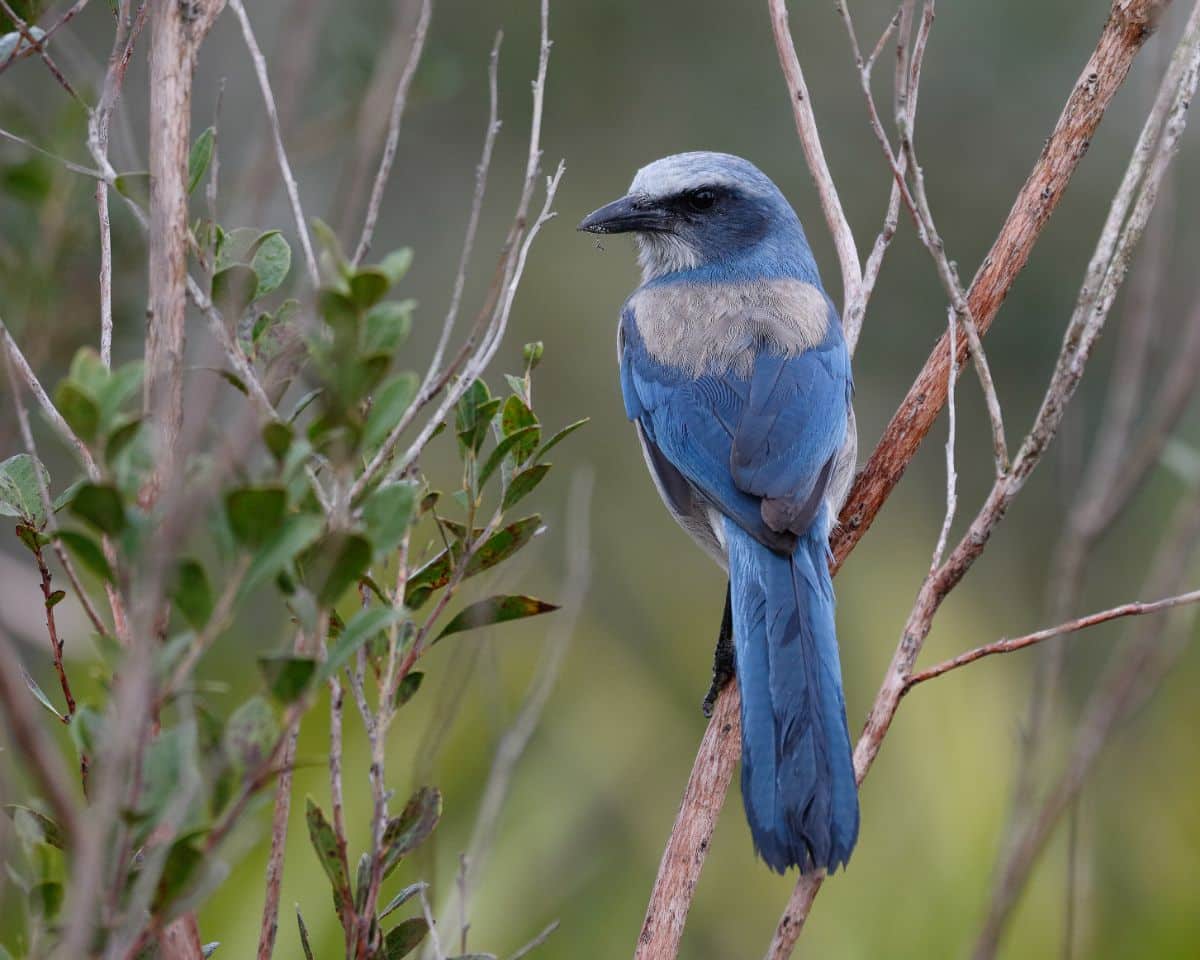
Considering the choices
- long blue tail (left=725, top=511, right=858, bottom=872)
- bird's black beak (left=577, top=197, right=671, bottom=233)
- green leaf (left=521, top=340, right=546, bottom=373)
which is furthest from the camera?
bird's black beak (left=577, top=197, right=671, bottom=233)

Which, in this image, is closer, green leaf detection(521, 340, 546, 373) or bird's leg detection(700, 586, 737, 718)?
green leaf detection(521, 340, 546, 373)

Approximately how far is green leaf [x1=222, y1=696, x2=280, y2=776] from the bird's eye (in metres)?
3.01

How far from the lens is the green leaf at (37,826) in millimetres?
1383

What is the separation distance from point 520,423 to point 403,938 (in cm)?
72

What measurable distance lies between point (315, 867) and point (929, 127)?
234 inches

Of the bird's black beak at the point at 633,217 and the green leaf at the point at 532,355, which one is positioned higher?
the bird's black beak at the point at 633,217

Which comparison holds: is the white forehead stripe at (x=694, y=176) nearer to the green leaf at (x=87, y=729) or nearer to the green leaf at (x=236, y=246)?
the green leaf at (x=236, y=246)

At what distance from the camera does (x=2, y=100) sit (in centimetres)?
309

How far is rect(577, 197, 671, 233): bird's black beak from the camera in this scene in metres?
3.98

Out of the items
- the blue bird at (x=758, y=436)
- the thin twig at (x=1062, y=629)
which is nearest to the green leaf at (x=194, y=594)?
the thin twig at (x=1062, y=629)

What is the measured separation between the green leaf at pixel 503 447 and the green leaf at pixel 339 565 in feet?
1.52

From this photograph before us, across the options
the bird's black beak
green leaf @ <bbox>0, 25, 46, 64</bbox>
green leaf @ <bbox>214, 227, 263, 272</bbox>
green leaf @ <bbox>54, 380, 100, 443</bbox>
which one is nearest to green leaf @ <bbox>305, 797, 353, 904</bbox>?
green leaf @ <bbox>54, 380, 100, 443</bbox>

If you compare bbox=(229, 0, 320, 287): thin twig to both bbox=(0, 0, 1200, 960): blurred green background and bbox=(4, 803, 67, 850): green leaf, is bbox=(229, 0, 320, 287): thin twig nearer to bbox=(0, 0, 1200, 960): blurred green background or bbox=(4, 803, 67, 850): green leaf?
bbox=(0, 0, 1200, 960): blurred green background

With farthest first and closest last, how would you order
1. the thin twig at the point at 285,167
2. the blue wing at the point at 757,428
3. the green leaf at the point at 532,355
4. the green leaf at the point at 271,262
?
the blue wing at the point at 757,428
the green leaf at the point at 532,355
the green leaf at the point at 271,262
the thin twig at the point at 285,167
